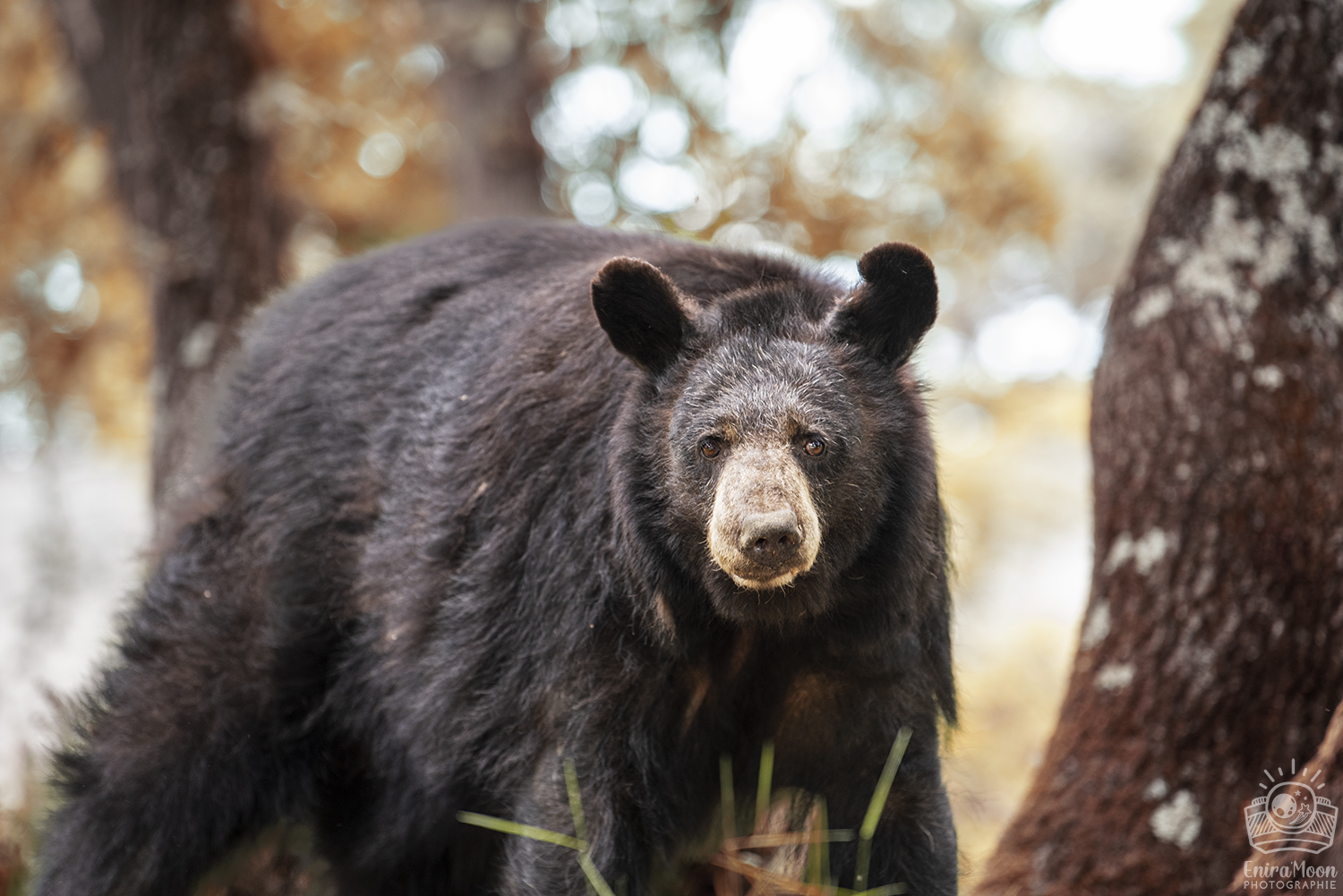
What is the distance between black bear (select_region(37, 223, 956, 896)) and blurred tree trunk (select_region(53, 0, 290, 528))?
177cm

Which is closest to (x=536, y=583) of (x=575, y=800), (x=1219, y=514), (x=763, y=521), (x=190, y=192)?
(x=575, y=800)

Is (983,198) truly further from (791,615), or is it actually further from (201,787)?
(201,787)

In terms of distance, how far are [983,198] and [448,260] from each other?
4633 mm

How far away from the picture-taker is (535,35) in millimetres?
7551

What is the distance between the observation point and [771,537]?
243 centimetres

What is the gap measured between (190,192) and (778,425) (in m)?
4.19

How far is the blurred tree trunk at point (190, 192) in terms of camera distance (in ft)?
18.4

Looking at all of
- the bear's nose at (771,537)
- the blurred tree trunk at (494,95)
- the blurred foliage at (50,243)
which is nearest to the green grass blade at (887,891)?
the bear's nose at (771,537)

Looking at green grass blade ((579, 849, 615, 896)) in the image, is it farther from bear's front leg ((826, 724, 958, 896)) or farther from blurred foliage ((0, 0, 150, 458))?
blurred foliage ((0, 0, 150, 458))

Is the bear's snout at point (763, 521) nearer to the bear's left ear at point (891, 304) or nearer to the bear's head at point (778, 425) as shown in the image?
the bear's head at point (778, 425)

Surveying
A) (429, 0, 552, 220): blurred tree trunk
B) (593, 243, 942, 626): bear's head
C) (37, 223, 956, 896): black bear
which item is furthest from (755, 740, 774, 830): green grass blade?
(429, 0, 552, 220): blurred tree trunk
